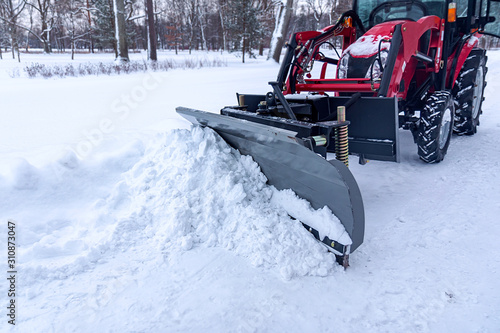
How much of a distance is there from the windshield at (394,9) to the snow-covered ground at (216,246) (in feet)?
6.83

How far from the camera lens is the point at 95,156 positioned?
3.46 meters

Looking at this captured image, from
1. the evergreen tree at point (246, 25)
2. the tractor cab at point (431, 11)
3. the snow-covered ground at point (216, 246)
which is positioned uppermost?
the evergreen tree at point (246, 25)

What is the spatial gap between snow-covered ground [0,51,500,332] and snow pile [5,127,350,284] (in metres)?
0.01

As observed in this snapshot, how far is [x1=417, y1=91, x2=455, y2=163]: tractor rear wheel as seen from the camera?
3727mm

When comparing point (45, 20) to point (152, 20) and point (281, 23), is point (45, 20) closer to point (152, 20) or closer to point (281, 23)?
point (152, 20)

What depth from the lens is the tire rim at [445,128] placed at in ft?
13.0

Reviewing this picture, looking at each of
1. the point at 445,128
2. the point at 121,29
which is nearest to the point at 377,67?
the point at 445,128

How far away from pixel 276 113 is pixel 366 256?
1723 millimetres

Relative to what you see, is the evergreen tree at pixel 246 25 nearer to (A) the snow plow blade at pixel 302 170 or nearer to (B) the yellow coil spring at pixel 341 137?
(A) the snow plow blade at pixel 302 170

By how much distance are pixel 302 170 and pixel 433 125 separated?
7.36ft

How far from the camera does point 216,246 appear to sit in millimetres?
2412

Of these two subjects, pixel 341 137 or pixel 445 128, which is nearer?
pixel 341 137

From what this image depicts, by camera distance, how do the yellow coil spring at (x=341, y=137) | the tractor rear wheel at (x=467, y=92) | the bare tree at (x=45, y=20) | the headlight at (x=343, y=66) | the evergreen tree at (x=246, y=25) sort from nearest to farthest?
the yellow coil spring at (x=341, y=137)
the headlight at (x=343, y=66)
the tractor rear wheel at (x=467, y=92)
the evergreen tree at (x=246, y=25)
the bare tree at (x=45, y=20)

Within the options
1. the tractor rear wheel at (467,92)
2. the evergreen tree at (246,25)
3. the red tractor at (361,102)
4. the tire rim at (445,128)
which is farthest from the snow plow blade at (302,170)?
the evergreen tree at (246,25)
